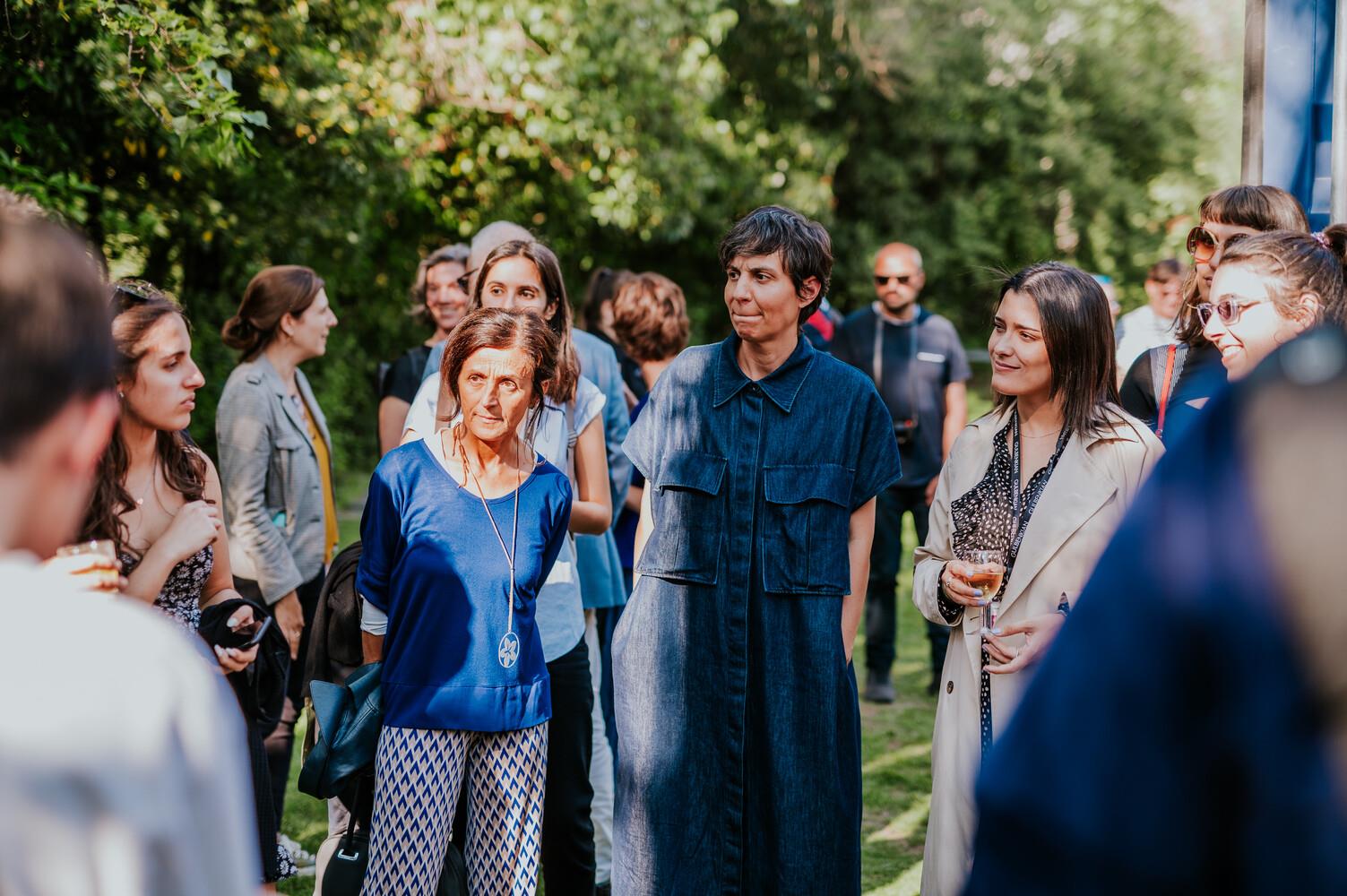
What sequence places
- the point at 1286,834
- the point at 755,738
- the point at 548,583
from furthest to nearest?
1. the point at 548,583
2. the point at 755,738
3. the point at 1286,834

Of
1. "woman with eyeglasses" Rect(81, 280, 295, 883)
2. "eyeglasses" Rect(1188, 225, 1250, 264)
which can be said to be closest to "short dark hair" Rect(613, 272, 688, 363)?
"eyeglasses" Rect(1188, 225, 1250, 264)

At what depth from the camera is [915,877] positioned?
193 inches

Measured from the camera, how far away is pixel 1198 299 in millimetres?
3955

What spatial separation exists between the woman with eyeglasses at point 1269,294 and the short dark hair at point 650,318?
3125mm

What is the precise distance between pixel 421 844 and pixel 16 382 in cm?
237

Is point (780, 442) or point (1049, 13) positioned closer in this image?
point (780, 442)

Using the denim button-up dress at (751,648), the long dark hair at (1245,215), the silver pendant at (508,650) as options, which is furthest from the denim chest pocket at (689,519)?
the long dark hair at (1245,215)

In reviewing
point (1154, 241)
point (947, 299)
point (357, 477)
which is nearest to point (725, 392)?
point (357, 477)

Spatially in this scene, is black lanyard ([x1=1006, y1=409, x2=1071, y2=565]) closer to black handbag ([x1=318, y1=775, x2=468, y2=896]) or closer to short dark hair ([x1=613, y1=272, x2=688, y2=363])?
black handbag ([x1=318, y1=775, x2=468, y2=896])

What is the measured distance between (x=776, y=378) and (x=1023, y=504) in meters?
0.76

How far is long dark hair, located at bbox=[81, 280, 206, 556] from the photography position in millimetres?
2912

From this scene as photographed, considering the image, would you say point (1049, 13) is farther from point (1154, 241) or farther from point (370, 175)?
point (370, 175)

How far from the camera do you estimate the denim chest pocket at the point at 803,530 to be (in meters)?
3.39

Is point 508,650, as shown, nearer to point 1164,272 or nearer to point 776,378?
point 776,378
